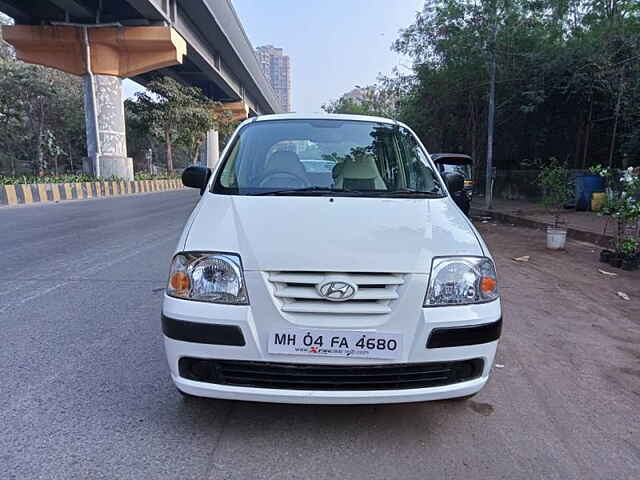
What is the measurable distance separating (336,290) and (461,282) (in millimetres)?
607

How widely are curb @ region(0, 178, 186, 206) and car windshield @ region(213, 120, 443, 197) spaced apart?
549 inches

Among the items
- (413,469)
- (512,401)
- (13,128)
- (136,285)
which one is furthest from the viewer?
(13,128)

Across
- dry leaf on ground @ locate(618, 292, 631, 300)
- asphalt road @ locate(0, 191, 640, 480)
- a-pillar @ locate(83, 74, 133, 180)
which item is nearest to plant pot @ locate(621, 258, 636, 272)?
dry leaf on ground @ locate(618, 292, 631, 300)

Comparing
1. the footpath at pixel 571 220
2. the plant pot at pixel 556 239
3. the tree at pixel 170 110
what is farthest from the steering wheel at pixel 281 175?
the tree at pixel 170 110

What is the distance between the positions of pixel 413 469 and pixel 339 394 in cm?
45

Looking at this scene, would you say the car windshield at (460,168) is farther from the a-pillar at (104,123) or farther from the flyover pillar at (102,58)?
the a-pillar at (104,123)

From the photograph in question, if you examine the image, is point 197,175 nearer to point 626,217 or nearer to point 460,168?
point 626,217

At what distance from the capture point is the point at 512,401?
265 centimetres

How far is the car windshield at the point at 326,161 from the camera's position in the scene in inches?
116

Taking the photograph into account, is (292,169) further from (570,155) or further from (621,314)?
(570,155)

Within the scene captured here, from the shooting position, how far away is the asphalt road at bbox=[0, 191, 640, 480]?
204 cm

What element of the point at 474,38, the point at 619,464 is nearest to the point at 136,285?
the point at 619,464

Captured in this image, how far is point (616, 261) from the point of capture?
6367mm

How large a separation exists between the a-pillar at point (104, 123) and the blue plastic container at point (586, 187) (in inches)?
740
